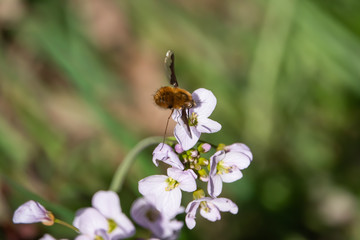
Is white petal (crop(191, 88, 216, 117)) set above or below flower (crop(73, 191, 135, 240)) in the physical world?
above

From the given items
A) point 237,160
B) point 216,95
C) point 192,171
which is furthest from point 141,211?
point 216,95

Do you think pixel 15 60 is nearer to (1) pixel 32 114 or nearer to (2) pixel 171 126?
(1) pixel 32 114

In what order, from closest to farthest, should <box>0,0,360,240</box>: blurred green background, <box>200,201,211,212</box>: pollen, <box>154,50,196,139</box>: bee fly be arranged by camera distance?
<box>200,201,211,212</box>: pollen → <box>154,50,196,139</box>: bee fly → <box>0,0,360,240</box>: blurred green background

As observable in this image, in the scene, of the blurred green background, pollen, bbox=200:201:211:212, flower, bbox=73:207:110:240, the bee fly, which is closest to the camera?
flower, bbox=73:207:110:240

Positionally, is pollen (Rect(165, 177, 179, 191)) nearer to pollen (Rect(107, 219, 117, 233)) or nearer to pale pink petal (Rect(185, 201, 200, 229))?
pale pink petal (Rect(185, 201, 200, 229))

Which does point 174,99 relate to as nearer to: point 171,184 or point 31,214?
point 171,184

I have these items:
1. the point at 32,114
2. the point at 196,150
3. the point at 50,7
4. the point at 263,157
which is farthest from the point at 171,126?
the point at 196,150

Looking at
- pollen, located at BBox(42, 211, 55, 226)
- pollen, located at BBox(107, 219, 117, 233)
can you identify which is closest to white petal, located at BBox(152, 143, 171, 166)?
pollen, located at BBox(107, 219, 117, 233)
